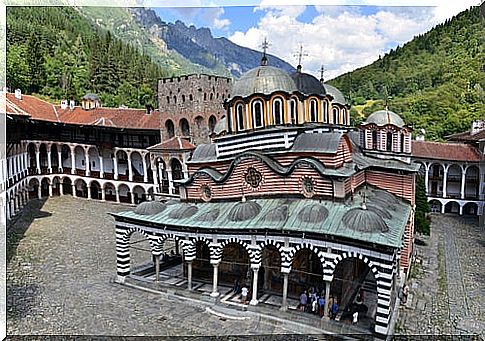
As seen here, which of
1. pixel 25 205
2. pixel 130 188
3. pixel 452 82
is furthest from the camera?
pixel 452 82

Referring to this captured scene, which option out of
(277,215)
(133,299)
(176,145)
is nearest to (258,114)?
(277,215)

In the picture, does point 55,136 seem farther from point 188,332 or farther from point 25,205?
point 188,332

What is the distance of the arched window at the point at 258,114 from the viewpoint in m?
13.6

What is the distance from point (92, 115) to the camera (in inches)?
1095

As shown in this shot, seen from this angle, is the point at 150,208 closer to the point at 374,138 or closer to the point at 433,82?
the point at 374,138

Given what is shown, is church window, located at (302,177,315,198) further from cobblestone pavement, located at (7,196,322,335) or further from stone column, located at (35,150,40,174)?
stone column, located at (35,150,40,174)

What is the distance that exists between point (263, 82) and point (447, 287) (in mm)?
8135

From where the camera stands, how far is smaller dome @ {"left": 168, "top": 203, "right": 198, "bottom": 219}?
471 inches

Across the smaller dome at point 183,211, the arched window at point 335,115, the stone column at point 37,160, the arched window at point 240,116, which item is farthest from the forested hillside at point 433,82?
the smaller dome at point 183,211

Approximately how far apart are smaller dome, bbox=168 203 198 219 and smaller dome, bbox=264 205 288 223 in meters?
2.31

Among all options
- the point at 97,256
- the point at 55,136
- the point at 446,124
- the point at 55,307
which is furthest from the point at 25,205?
the point at 446,124

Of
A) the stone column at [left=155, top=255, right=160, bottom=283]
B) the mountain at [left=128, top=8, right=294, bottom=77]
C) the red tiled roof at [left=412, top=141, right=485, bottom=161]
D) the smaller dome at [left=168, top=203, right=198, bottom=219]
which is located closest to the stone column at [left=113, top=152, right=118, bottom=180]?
the mountain at [left=128, top=8, right=294, bottom=77]

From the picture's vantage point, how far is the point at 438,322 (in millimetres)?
10281

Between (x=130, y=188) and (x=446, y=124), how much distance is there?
1089 inches
